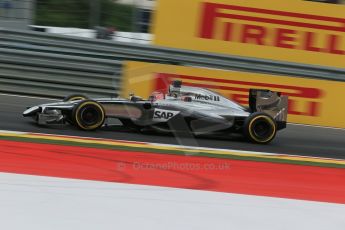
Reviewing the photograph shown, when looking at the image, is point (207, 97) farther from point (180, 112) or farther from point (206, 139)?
point (206, 139)

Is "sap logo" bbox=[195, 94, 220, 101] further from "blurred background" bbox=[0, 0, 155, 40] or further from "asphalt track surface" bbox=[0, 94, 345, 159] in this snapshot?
"blurred background" bbox=[0, 0, 155, 40]

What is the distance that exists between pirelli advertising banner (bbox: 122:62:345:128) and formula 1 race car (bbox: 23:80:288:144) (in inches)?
96.8

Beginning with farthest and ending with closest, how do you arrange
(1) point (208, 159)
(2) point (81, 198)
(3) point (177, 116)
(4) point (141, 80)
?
(4) point (141, 80) → (3) point (177, 116) → (1) point (208, 159) → (2) point (81, 198)

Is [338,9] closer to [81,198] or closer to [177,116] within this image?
[177,116]

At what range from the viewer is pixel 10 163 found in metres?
4.94

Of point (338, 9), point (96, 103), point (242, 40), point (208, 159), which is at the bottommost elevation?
point (208, 159)

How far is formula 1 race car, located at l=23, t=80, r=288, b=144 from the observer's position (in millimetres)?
6859

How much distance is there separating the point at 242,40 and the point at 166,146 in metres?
4.47

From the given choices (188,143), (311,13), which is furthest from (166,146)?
(311,13)

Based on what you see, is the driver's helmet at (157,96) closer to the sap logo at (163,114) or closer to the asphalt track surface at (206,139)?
the sap logo at (163,114)

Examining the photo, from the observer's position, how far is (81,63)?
994cm

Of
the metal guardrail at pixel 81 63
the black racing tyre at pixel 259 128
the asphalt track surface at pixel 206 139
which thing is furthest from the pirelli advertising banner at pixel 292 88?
the black racing tyre at pixel 259 128

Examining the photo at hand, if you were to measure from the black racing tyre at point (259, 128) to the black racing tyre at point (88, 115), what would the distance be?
1.94m

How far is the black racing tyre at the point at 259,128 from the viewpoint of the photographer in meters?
7.32
